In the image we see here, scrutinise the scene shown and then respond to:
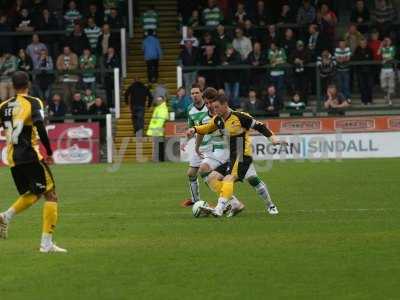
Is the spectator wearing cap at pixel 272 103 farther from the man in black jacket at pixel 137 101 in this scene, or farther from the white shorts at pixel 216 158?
the white shorts at pixel 216 158

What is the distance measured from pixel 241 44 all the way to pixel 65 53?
18.0ft

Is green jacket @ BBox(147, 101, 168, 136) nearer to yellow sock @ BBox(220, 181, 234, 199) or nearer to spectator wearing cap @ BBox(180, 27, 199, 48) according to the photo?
spectator wearing cap @ BBox(180, 27, 199, 48)

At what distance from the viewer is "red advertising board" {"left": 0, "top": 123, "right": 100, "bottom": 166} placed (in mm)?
32938

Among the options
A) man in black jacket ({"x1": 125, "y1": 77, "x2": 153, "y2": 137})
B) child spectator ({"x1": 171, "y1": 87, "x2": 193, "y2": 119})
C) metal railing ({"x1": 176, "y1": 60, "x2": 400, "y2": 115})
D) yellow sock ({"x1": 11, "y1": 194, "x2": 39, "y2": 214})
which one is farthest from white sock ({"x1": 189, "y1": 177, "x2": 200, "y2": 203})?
man in black jacket ({"x1": 125, "y1": 77, "x2": 153, "y2": 137})

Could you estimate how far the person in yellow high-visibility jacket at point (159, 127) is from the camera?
3300 cm

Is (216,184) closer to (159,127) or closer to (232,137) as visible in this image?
(232,137)

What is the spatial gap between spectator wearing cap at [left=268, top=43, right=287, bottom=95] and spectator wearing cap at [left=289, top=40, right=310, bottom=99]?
29 centimetres

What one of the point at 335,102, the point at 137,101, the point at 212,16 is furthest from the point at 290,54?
the point at 137,101

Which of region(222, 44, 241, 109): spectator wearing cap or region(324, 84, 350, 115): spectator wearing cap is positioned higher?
region(222, 44, 241, 109): spectator wearing cap

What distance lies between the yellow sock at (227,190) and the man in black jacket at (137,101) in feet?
58.3

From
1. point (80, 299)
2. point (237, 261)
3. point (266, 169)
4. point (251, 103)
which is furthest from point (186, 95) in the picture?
point (80, 299)

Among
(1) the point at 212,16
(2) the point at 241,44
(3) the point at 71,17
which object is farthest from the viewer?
(3) the point at 71,17

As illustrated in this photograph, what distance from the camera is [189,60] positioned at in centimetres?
3538

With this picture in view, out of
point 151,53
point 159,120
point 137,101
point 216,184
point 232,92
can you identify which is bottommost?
point 159,120
